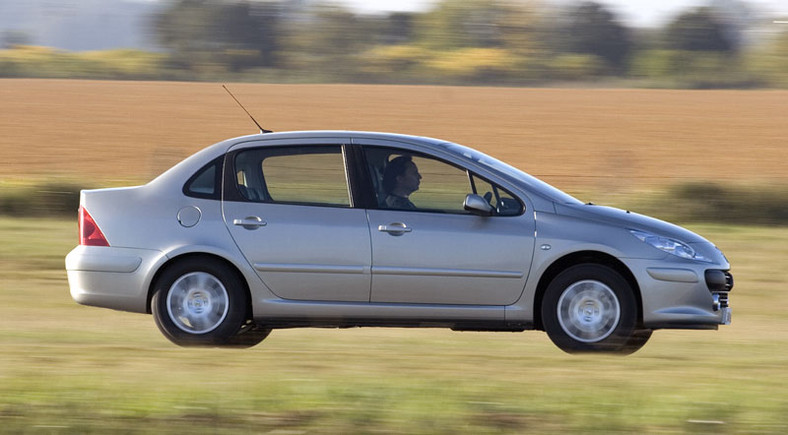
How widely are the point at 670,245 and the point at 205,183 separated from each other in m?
2.88

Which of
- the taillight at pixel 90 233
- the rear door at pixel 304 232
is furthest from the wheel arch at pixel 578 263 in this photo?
the taillight at pixel 90 233

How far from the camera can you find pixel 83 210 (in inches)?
316

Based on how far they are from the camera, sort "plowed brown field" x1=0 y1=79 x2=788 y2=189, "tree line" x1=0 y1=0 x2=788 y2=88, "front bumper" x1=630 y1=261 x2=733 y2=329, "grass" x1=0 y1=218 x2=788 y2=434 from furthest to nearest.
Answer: "tree line" x1=0 y1=0 x2=788 y2=88, "plowed brown field" x1=0 y1=79 x2=788 y2=189, "front bumper" x1=630 y1=261 x2=733 y2=329, "grass" x1=0 y1=218 x2=788 y2=434

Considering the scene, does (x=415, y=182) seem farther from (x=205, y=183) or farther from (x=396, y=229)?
(x=205, y=183)

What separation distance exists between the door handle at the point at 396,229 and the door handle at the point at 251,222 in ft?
2.39

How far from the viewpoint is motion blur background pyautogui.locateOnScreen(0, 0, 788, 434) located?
229 inches

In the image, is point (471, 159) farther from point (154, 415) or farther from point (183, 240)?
point (154, 415)

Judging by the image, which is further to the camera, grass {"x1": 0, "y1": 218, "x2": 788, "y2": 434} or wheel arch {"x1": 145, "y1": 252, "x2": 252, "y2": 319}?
wheel arch {"x1": 145, "y1": 252, "x2": 252, "y2": 319}

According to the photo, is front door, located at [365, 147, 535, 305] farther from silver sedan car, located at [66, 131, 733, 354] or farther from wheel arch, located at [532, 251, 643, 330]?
wheel arch, located at [532, 251, 643, 330]

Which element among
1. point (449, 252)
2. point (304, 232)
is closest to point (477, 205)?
point (449, 252)

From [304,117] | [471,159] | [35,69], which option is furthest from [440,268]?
[35,69]

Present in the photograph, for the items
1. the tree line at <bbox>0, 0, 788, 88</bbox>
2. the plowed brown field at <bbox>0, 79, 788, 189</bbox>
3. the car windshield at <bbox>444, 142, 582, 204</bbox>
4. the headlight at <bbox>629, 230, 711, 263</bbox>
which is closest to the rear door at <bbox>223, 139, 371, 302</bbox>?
the car windshield at <bbox>444, 142, 582, 204</bbox>

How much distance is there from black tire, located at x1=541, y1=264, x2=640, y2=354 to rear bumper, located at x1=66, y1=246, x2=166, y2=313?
242 cm

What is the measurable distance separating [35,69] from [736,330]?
52889mm
